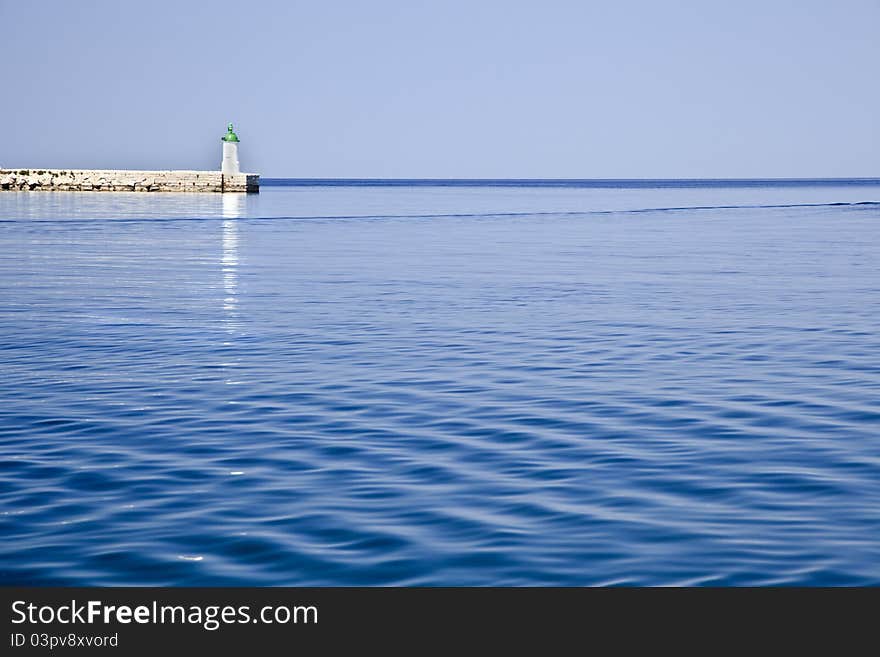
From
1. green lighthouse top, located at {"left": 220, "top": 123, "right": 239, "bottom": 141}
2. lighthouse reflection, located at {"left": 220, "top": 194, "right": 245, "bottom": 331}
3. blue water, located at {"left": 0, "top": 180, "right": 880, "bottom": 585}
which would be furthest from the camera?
green lighthouse top, located at {"left": 220, "top": 123, "right": 239, "bottom": 141}

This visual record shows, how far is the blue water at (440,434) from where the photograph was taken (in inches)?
363

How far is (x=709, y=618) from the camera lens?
7914mm

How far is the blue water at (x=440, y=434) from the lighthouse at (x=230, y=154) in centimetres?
10233

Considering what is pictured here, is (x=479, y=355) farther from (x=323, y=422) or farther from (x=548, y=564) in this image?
(x=548, y=564)

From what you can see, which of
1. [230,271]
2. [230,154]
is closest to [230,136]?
[230,154]

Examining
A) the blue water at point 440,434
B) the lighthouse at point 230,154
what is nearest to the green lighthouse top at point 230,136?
the lighthouse at point 230,154

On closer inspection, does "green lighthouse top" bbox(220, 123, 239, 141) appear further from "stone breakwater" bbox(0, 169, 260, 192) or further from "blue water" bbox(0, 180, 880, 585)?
"blue water" bbox(0, 180, 880, 585)

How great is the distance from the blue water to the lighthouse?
336 ft

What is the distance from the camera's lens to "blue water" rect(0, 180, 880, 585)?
9219mm

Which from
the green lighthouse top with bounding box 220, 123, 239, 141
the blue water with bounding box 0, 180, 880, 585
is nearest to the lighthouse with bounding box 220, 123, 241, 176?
the green lighthouse top with bounding box 220, 123, 239, 141

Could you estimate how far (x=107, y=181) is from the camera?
479 feet

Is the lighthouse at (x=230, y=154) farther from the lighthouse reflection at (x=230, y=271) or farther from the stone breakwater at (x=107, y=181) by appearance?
the lighthouse reflection at (x=230, y=271)

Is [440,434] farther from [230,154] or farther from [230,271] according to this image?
[230,154]

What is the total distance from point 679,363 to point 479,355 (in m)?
2.72
